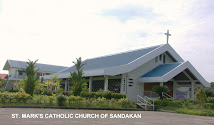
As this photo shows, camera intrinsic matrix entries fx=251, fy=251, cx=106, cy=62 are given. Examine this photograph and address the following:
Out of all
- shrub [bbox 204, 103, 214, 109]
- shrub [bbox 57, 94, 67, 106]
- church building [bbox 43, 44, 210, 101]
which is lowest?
shrub [bbox 204, 103, 214, 109]

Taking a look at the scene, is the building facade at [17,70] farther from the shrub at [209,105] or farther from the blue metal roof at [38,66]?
the shrub at [209,105]

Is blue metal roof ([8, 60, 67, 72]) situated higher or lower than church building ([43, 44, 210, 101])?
higher

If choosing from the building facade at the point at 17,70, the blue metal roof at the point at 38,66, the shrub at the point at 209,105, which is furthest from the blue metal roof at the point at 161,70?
the blue metal roof at the point at 38,66

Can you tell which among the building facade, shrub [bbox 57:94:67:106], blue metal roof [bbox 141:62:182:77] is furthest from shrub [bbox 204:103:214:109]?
the building facade

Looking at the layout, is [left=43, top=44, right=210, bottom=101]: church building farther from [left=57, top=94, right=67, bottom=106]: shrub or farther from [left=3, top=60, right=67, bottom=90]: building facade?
[left=3, top=60, right=67, bottom=90]: building facade

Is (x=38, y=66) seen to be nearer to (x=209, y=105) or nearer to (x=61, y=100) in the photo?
(x=61, y=100)

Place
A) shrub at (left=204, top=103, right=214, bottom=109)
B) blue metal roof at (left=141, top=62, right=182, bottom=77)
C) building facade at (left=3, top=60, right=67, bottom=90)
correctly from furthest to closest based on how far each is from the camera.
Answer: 1. building facade at (left=3, top=60, right=67, bottom=90)
2. blue metal roof at (left=141, top=62, right=182, bottom=77)
3. shrub at (left=204, top=103, right=214, bottom=109)

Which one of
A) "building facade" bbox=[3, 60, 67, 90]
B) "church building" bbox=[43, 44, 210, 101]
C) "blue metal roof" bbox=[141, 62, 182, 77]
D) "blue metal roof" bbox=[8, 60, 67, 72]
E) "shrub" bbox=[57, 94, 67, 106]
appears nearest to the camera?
"shrub" bbox=[57, 94, 67, 106]

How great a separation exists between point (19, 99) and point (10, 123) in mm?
8518

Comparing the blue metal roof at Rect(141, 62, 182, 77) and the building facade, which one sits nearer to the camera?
the blue metal roof at Rect(141, 62, 182, 77)

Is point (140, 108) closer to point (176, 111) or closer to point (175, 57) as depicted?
point (176, 111)

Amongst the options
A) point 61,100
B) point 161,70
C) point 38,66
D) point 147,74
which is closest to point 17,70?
point 38,66

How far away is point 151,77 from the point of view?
2452 cm

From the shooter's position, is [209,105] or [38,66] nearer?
[209,105]
